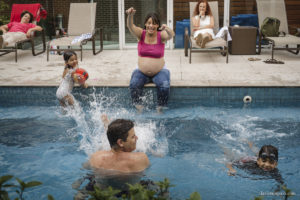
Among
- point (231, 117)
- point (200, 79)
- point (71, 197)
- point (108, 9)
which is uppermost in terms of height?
point (108, 9)

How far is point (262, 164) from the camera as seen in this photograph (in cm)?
323

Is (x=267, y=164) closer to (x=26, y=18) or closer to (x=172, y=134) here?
(x=172, y=134)

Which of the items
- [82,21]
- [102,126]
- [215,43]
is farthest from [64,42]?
[102,126]

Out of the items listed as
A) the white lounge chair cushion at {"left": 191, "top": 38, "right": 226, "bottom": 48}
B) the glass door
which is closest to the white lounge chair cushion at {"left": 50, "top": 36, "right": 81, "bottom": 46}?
the glass door

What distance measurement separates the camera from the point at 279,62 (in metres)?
7.20

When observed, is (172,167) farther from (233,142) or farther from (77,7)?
(77,7)

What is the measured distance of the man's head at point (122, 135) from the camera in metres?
2.74

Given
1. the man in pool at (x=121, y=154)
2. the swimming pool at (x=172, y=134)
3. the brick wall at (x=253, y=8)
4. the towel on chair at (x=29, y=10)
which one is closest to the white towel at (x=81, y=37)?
the towel on chair at (x=29, y=10)

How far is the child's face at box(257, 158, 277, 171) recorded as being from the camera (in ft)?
10.3

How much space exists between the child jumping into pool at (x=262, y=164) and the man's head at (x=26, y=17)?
6477 millimetres

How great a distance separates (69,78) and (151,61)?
3.98 ft

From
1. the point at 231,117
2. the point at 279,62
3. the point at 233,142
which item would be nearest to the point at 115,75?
the point at 231,117

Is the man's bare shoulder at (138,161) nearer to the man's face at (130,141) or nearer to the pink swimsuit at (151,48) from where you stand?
the man's face at (130,141)

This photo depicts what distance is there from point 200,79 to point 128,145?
341 centimetres
